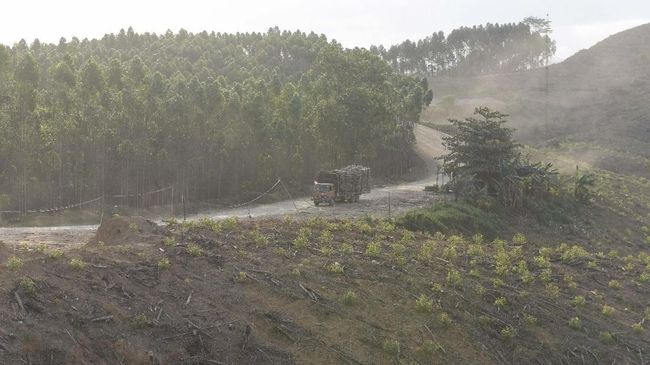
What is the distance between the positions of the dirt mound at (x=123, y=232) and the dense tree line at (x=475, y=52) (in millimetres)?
164281

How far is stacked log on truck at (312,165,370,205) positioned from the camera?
38.3 meters

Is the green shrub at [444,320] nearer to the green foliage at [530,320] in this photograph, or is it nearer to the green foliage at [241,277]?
the green foliage at [530,320]

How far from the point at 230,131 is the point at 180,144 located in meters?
3.90

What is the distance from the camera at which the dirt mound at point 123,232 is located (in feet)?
63.2

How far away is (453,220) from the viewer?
105 ft

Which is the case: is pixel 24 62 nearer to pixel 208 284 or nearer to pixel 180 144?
pixel 180 144

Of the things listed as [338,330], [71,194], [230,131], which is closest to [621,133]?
[230,131]

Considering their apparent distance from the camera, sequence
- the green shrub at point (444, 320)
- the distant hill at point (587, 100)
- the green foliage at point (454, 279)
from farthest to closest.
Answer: the distant hill at point (587, 100) → the green foliage at point (454, 279) → the green shrub at point (444, 320)

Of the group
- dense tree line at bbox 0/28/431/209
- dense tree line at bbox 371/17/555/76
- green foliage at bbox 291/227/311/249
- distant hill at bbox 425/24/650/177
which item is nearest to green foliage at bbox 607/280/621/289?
green foliage at bbox 291/227/311/249

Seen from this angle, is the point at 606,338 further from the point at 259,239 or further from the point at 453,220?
the point at 259,239

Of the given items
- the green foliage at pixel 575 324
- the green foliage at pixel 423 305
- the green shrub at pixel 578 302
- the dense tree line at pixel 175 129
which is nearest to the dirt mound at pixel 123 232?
the green foliage at pixel 423 305

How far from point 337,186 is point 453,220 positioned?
31.9 feet

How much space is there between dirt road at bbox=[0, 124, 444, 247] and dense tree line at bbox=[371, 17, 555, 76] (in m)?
125

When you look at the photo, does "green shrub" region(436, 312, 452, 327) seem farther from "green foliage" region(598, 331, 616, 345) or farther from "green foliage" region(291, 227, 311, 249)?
"green foliage" region(598, 331, 616, 345)
